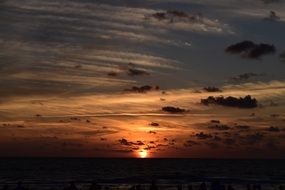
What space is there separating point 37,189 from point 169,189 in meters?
18.8

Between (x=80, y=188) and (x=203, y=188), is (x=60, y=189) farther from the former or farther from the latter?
(x=203, y=188)

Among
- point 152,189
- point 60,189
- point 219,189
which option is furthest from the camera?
point 60,189

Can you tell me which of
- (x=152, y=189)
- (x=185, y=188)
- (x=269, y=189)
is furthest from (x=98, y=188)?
(x=269, y=189)

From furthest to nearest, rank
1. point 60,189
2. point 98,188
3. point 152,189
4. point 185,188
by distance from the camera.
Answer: point 185,188 < point 60,189 < point 98,188 < point 152,189

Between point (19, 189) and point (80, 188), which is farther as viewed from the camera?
point (80, 188)

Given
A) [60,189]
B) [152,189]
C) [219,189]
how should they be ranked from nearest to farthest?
1. [219,189]
2. [152,189]
3. [60,189]

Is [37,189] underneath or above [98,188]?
above

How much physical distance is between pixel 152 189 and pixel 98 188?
621 cm

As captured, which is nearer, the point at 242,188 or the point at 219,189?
the point at 219,189

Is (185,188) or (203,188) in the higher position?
(185,188)

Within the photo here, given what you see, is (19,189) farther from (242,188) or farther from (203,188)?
(242,188)

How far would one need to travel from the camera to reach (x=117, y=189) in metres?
74.4

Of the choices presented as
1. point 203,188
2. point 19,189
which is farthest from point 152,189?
point 19,189

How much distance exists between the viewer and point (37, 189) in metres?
73.8
